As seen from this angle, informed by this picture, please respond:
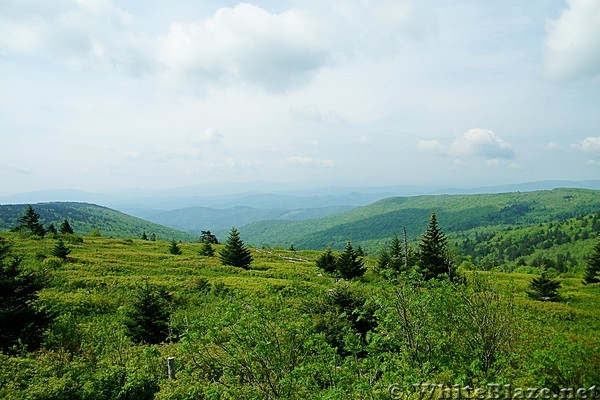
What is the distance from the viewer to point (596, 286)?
1437 inches

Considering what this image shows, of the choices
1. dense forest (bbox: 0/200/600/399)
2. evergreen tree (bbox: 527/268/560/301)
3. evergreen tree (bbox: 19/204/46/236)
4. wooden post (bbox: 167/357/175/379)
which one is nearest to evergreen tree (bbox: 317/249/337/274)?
evergreen tree (bbox: 527/268/560/301)

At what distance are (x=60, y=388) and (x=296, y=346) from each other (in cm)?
591

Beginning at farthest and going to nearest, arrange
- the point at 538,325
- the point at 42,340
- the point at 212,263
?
the point at 212,263
the point at 42,340
the point at 538,325

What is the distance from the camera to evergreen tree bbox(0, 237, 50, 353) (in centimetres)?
1208

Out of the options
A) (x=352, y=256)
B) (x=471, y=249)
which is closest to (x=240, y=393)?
(x=352, y=256)

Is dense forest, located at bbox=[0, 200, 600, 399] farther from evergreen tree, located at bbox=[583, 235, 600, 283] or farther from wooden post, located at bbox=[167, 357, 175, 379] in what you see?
evergreen tree, located at bbox=[583, 235, 600, 283]

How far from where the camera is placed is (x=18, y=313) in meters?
12.4

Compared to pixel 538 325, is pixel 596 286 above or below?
below

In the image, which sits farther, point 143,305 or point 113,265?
point 113,265

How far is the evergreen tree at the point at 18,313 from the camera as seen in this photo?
12078 mm

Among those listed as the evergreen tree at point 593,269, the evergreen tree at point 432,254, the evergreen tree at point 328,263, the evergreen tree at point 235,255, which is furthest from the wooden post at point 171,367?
the evergreen tree at point 593,269

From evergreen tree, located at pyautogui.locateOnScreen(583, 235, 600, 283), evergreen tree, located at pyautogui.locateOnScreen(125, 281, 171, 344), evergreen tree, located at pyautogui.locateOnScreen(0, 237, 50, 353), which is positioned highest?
evergreen tree, located at pyautogui.locateOnScreen(0, 237, 50, 353)

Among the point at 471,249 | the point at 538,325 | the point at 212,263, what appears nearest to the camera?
the point at 538,325

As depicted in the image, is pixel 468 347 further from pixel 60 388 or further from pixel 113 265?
pixel 113 265
